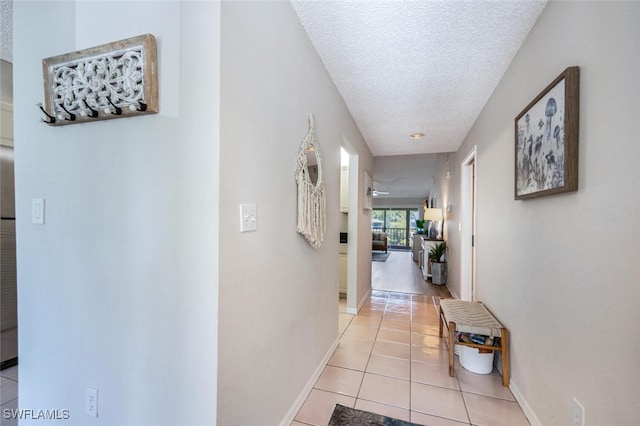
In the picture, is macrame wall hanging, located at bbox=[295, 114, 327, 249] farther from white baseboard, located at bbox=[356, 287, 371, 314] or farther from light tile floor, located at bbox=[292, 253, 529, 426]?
white baseboard, located at bbox=[356, 287, 371, 314]

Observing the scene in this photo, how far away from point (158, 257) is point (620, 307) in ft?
5.50

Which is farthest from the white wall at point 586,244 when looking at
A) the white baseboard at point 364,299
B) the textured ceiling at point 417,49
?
the white baseboard at point 364,299

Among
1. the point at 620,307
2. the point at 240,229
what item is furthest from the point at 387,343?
the point at 240,229

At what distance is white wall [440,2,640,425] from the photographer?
913 mm

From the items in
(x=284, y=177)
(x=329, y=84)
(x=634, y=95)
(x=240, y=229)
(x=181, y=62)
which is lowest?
(x=240, y=229)

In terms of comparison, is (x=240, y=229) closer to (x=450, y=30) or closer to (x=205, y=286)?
(x=205, y=286)

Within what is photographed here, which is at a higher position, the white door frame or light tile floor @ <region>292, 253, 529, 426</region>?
the white door frame

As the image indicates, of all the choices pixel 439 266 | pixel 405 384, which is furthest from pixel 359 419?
pixel 439 266

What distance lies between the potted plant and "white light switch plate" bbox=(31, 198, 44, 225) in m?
5.13

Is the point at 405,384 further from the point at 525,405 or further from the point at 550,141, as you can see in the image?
the point at 550,141

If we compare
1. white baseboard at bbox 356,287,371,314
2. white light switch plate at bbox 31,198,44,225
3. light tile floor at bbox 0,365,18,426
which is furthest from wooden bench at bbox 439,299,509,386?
light tile floor at bbox 0,365,18,426

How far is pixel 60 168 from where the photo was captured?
1.21 metres

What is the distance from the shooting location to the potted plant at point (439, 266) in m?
4.93

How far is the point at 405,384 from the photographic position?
6.34ft
